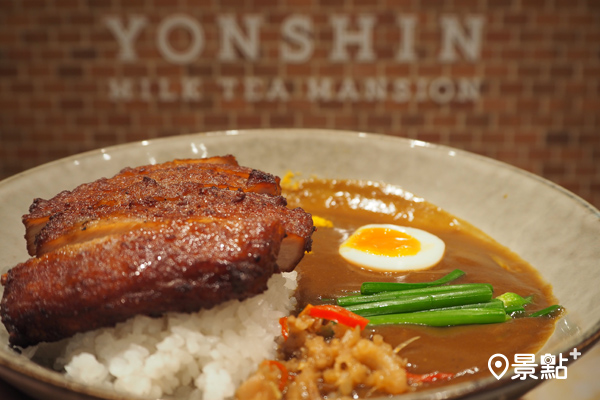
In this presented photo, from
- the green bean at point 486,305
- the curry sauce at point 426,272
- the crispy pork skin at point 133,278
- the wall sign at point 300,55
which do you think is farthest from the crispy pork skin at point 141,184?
the wall sign at point 300,55

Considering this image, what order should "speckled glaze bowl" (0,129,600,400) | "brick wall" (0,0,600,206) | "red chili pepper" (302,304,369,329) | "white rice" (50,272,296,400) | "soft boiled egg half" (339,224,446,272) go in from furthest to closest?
"brick wall" (0,0,600,206) → "soft boiled egg half" (339,224,446,272) → "red chili pepper" (302,304,369,329) → "white rice" (50,272,296,400) → "speckled glaze bowl" (0,129,600,400)

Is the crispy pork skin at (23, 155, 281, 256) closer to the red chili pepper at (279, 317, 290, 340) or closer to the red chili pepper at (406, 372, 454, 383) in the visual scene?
the red chili pepper at (279, 317, 290, 340)

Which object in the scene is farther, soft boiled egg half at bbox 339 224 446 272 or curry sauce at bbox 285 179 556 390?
soft boiled egg half at bbox 339 224 446 272

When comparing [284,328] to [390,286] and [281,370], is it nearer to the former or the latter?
[281,370]

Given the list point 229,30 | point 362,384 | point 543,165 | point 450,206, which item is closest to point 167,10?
point 229,30

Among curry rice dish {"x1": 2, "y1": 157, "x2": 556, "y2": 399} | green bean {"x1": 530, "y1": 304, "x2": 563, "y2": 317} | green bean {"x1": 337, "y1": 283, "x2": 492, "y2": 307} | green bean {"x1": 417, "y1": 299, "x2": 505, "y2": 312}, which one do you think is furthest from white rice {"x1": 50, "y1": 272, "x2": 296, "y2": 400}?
green bean {"x1": 530, "y1": 304, "x2": 563, "y2": 317}
